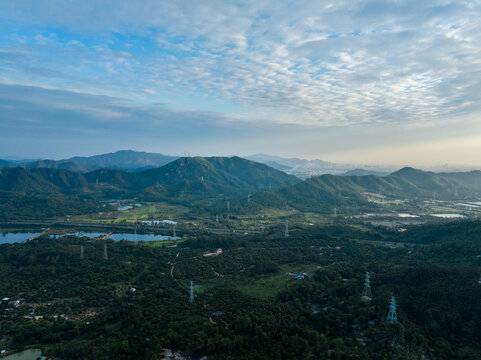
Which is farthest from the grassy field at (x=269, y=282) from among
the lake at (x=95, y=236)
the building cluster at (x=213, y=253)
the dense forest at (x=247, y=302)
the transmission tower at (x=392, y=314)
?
the lake at (x=95, y=236)

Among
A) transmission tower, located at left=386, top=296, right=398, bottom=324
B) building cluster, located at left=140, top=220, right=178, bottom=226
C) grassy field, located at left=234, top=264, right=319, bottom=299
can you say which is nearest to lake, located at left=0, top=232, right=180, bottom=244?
building cluster, located at left=140, top=220, right=178, bottom=226

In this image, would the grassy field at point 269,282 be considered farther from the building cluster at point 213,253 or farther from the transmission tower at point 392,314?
the transmission tower at point 392,314

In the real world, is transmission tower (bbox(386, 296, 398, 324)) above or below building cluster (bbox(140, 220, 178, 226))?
above

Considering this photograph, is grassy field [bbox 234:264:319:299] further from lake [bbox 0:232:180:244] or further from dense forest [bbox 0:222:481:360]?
lake [bbox 0:232:180:244]

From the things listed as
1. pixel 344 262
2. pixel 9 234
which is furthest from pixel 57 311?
pixel 9 234

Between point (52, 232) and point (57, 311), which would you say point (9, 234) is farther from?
point (57, 311)

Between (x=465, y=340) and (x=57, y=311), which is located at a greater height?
(x=465, y=340)

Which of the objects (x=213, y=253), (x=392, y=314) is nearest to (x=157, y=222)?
(x=213, y=253)

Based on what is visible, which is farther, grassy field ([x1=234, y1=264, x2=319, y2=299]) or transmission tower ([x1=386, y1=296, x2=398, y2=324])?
grassy field ([x1=234, y1=264, x2=319, y2=299])
